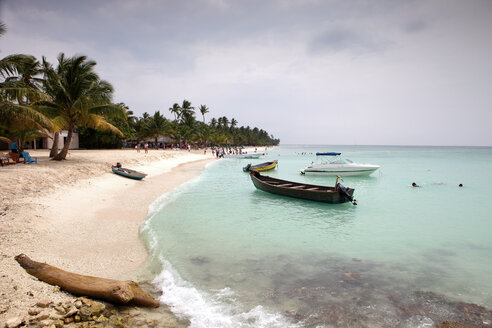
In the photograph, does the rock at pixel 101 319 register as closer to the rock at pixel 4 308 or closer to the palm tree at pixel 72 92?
the rock at pixel 4 308

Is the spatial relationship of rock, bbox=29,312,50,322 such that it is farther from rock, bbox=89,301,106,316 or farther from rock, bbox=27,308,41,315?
rock, bbox=89,301,106,316

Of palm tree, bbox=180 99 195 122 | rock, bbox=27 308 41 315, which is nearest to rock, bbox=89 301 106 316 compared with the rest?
rock, bbox=27 308 41 315

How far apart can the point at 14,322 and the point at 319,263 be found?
612 centimetres

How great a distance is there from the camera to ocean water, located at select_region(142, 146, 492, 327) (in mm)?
4863

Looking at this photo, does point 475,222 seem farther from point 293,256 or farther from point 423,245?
point 293,256

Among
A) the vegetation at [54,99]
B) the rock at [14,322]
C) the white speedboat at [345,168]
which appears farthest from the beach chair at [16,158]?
the white speedboat at [345,168]

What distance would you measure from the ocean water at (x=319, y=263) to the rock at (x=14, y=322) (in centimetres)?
217

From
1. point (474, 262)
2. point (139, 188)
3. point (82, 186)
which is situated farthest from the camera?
point (139, 188)

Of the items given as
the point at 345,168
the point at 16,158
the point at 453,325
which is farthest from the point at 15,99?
the point at 345,168

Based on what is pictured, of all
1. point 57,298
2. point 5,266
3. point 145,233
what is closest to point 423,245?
point 145,233

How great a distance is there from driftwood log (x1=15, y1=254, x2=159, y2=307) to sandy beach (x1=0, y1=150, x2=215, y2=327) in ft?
0.44

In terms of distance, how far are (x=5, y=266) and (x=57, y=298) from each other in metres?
1.55

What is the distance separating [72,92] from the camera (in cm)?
1847

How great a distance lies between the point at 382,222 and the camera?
1151cm
